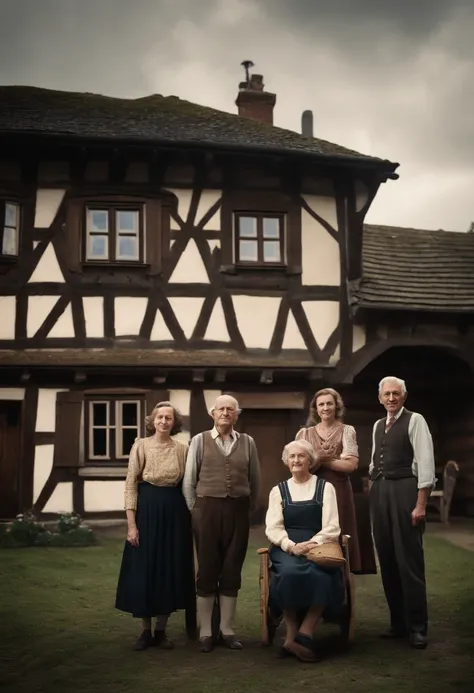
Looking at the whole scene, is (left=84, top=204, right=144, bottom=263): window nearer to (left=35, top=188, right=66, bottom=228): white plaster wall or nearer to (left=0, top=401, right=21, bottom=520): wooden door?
(left=35, top=188, right=66, bottom=228): white plaster wall

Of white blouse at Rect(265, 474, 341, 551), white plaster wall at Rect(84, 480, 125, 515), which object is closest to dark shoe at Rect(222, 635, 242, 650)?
white blouse at Rect(265, 474, 341, 551)

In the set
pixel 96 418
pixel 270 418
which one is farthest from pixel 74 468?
pixel 270 418

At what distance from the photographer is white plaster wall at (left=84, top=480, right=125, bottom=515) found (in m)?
12.0

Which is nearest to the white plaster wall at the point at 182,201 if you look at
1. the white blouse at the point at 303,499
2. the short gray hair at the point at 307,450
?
the short gray hair at the point at 307,450

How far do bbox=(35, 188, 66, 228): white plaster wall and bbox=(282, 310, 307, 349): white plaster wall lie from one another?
3944 mm

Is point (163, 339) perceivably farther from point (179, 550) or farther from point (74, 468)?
point (179, 550)

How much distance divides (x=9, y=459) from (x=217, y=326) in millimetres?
3753

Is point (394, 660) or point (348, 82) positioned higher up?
point (348, 82)

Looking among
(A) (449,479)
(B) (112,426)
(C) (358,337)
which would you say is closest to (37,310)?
(B) (112,426)

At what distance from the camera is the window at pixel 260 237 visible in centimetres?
1270

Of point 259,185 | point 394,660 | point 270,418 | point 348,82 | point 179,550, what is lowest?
point 394,660

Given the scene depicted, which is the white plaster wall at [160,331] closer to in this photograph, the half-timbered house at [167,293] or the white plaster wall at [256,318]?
the half-timbered house at [167,293]

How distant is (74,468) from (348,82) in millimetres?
7012

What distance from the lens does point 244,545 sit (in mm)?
5625
